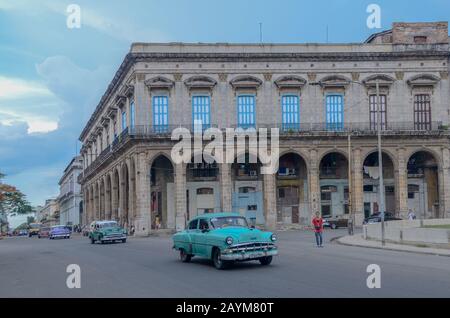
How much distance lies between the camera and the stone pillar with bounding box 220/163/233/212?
5462cm

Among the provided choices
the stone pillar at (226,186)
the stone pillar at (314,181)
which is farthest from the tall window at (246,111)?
the stone pillar at (314,181)

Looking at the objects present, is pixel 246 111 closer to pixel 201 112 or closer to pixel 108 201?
pixel 201 112

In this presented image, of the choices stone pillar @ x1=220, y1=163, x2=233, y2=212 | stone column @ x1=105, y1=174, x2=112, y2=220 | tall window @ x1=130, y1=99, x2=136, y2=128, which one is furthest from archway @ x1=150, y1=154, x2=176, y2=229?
stone column @ x1=105, y1=174, x2=112, y2=220

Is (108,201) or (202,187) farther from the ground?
(202,187)

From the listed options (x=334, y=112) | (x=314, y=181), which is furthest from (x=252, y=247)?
(x=334, y=112)

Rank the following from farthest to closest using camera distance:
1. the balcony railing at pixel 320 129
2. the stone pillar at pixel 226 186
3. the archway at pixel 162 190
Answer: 1. the archway at pixel 162 190
2. the balcony railing at pixel 320 129
3. the stone pillar at pixel 226 186

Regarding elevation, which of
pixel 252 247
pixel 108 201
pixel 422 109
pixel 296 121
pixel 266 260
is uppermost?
pixel 422 109

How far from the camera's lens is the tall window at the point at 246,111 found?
55.6 metres

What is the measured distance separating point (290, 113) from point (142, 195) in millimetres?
15712

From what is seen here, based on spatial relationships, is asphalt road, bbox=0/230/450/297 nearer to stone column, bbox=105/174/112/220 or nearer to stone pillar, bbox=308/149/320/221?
stone pillar, bbox=308/149/320/221

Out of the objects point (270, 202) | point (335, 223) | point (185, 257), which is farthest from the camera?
point (335, 223)

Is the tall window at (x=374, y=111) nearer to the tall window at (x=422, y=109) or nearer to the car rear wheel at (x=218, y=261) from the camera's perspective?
the tall window at (x=422, y=109)

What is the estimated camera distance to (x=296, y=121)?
5628 cm
